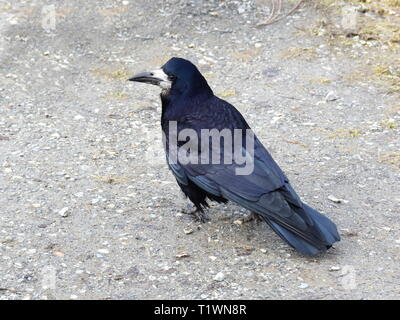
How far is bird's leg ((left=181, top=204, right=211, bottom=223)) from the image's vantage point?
570cm

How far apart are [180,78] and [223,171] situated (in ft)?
2.86

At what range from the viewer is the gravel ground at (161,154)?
4.94 meters

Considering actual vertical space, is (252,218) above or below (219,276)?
above

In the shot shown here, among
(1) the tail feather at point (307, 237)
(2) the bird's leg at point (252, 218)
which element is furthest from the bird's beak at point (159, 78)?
(1) the tail feather at point (307, 237)

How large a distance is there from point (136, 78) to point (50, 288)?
6.35 feet

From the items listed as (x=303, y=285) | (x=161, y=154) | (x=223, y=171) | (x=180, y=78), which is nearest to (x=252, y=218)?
(x=223, y=171)

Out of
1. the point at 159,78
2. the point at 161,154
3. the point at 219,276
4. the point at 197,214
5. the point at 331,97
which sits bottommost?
the point at 219,276

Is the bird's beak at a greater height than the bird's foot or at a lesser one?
greater

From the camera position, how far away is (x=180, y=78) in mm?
5719

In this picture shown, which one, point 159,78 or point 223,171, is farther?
point 159,78

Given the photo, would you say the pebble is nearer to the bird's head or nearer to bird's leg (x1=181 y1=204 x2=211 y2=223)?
bird's leg (x1=181 y1=204 x2=211 y2=223)

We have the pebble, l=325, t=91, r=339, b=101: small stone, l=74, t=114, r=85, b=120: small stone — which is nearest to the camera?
the pebble

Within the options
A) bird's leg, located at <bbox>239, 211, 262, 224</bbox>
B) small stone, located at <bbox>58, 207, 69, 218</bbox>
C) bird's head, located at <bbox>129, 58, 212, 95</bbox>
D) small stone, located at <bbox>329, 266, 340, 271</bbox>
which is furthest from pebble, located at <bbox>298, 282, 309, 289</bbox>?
small stone, located at <bbox>58, 207, 69, 218</bbox>

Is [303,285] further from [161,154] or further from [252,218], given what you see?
[161,154]
